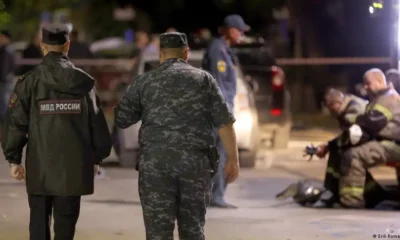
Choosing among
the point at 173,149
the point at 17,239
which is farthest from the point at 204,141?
the point at 17,239

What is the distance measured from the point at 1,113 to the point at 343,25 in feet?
55.1

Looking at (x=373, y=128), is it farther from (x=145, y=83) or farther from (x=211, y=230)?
(x=145, y=83)

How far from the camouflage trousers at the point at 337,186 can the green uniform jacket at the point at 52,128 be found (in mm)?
4251

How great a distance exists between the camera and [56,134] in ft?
20.7

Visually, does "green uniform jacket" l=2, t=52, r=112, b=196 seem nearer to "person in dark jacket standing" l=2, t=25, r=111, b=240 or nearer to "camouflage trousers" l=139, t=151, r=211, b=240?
"person in dark jacket standing" l=2, t=25, r=111, b=240

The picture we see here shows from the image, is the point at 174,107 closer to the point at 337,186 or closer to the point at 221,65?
the point at 221,65

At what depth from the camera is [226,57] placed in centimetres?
985

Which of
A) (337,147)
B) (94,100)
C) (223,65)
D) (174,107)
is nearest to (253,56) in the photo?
(337,147)

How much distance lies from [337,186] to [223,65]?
1.69 meters

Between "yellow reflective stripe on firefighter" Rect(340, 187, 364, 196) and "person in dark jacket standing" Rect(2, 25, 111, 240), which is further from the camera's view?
"yellow reflective stripe on firefighter" Rect(340, 187, 364, 196)

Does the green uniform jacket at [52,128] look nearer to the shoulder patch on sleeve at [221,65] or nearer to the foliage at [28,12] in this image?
the shoulder patch on sleeve at [221,65]

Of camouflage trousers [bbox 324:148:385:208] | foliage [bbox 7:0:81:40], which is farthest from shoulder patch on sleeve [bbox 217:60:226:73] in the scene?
foliage [bbox 7:0:81:40]

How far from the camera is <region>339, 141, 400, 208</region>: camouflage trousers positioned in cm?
978

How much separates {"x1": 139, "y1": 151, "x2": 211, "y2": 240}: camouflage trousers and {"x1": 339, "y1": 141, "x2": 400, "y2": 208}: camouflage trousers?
3969 millimetres
